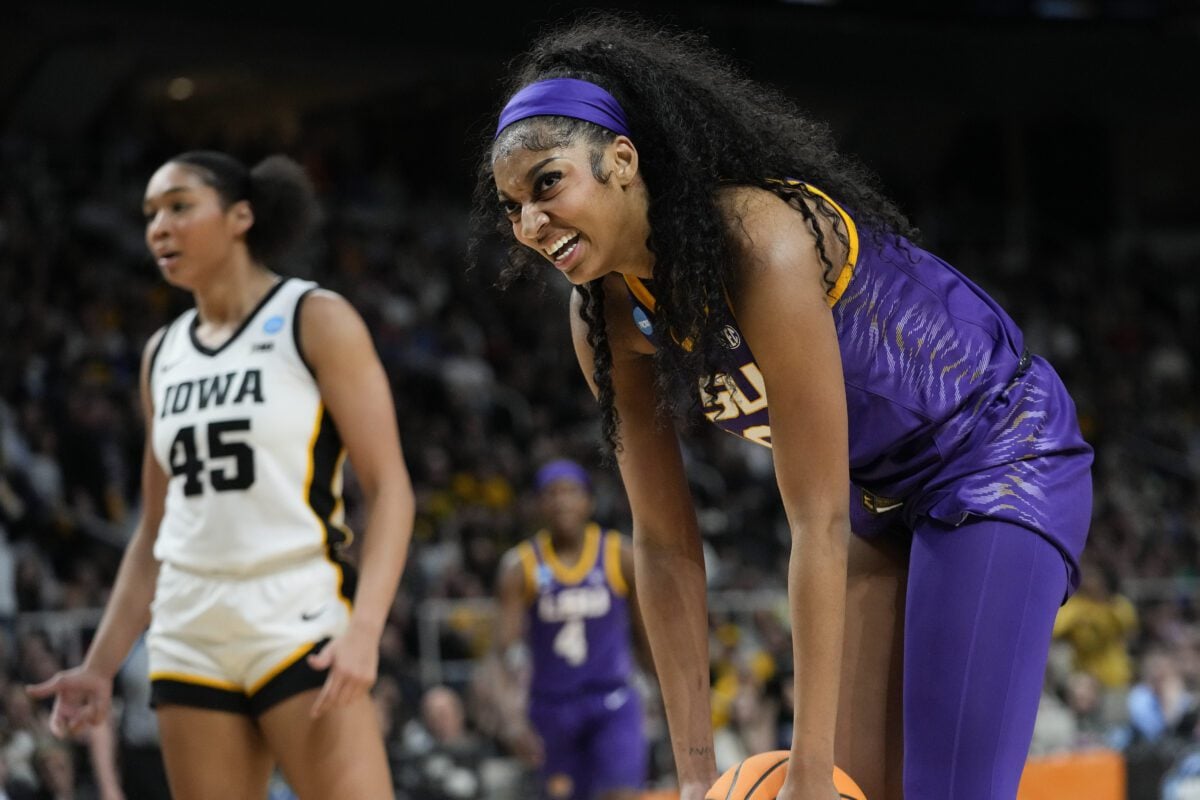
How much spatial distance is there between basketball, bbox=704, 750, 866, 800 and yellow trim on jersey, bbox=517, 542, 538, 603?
17.9 feet

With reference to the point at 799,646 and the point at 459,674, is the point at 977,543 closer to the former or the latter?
the point at 799,646

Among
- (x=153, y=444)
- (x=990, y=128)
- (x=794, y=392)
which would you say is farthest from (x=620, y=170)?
(x=990, y=128)

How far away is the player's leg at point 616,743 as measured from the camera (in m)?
8.09

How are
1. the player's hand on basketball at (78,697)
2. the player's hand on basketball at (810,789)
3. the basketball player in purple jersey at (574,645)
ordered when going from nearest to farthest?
1. the player's hand on basketball at (810,789)
2. the player's hand on basketball at (78,697)
3. the basketball player in purple jersey at (574,645)

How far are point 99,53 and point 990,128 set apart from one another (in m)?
12.6

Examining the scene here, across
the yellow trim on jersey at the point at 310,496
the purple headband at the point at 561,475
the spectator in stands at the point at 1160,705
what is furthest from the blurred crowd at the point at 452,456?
the purple headband at the point at 561,475

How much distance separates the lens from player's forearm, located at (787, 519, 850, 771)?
2.77 metres

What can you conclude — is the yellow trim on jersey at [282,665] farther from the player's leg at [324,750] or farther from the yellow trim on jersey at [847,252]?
the yellow trim on jersey at [847,252]

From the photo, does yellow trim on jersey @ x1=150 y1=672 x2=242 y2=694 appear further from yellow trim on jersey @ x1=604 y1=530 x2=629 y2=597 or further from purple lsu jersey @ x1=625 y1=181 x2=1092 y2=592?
yellow trim on jersey @ x1=604 y1=530 x2=629 y2=597

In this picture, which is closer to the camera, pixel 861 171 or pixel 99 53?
pixel 861 171

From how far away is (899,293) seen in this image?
307cm

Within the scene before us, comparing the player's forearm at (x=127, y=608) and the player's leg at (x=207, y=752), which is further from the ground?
the player's forearm at (x=127, y=608)

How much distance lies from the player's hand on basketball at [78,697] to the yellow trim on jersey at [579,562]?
429cm

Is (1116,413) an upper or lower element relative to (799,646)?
lower
